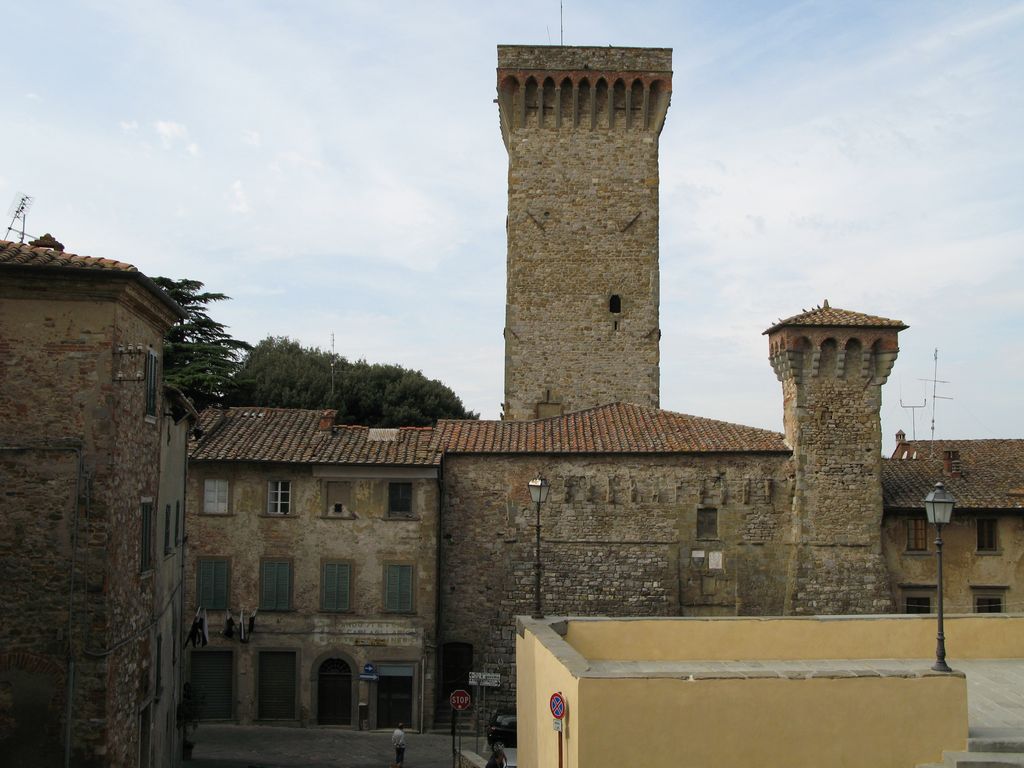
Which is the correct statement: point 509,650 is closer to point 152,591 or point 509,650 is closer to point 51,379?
point 152,591

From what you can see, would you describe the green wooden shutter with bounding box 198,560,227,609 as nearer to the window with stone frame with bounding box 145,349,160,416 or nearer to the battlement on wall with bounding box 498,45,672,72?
the window with stone frame with bounding box 145,349,160,416

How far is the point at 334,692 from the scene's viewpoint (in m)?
30.0

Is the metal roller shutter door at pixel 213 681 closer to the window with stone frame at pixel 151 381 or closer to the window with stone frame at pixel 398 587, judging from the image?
the window with stone frame at pixel 398 587

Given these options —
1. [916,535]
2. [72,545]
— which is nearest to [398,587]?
[916,535]

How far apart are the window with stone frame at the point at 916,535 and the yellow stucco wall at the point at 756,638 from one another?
15.2 meters

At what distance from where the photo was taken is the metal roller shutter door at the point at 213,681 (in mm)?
29859

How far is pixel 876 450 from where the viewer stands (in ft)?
97.8

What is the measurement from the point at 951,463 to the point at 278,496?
19442 millimetres

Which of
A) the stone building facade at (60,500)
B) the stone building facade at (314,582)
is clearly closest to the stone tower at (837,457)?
the stone building facade at (314,582)

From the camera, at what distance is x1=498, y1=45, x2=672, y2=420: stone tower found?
124 feet

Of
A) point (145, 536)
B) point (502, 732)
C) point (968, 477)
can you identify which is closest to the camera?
point (145, 536)

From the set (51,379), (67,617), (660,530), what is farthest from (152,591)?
(660,530)

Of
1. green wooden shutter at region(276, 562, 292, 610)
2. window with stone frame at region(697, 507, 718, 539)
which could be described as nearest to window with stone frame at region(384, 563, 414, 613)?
green wooden shutter at region(276, 562, 292, 610)

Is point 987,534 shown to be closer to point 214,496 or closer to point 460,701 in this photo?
point 460,701
